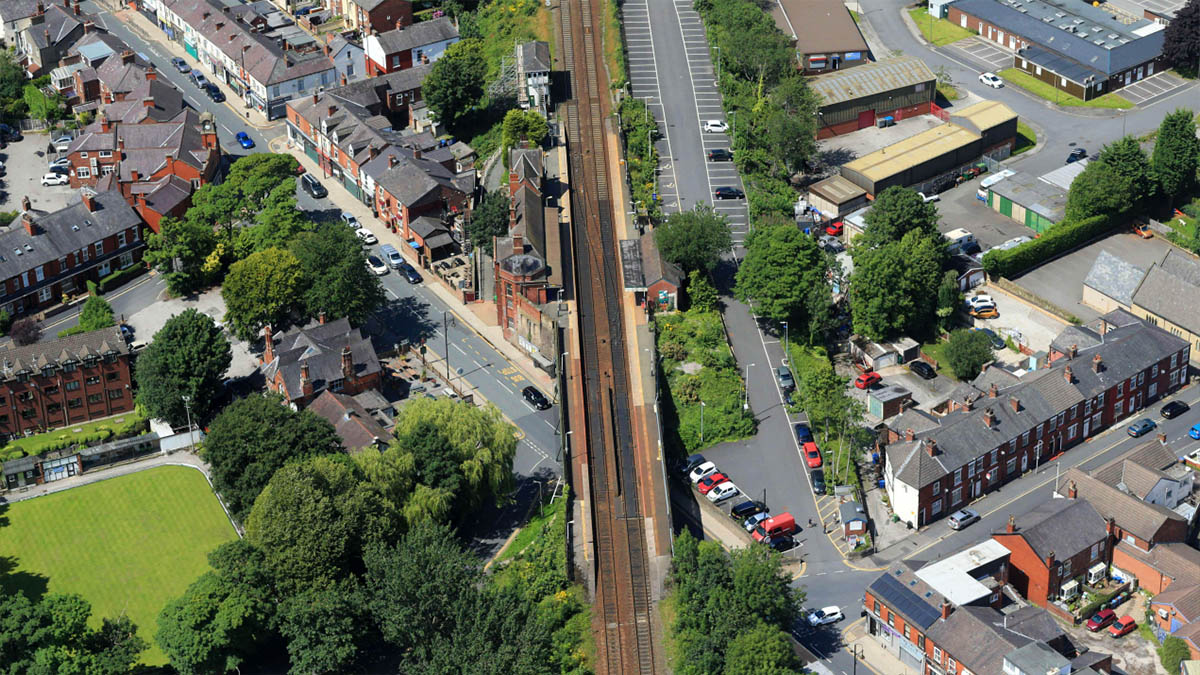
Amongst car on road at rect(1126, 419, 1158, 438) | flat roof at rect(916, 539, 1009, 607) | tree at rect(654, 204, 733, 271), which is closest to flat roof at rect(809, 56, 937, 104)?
tree at rect(654, 204, 733, 271)

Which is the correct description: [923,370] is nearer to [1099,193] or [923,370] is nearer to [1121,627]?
[1099,193]

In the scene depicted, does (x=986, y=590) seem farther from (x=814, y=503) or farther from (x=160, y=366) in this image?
(x=160, y=366)

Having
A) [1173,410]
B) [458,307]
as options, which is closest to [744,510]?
[1173,410]

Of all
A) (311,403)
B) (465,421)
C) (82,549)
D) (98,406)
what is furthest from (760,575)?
(98,406)

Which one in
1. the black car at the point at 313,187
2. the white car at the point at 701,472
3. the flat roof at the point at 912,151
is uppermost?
the black car at the point at 313,187

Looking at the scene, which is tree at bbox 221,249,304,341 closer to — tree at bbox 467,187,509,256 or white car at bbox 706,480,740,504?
tree at bbox 467,187,509,256

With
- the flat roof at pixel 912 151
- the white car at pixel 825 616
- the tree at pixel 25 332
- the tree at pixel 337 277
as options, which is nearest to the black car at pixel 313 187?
the tree at pixel 337 277

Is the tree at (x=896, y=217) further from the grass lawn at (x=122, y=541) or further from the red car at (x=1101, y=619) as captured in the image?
the grass lawn at (x=122, y=541)
